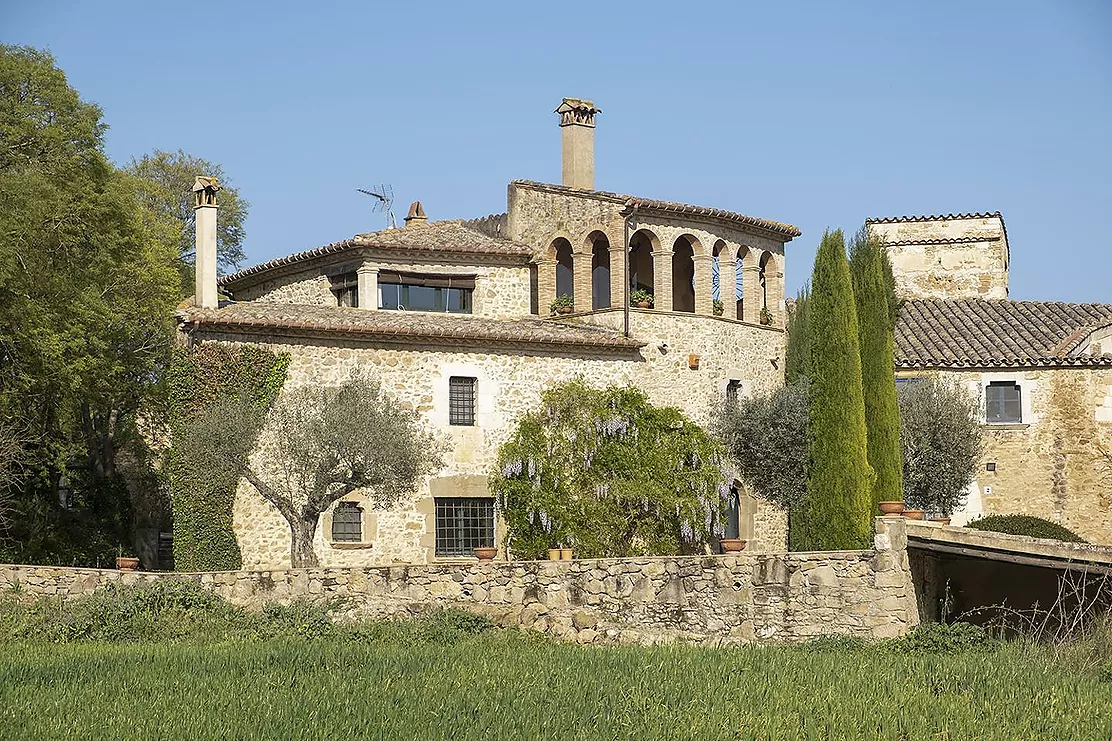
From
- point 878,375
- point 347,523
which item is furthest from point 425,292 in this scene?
point 878,375

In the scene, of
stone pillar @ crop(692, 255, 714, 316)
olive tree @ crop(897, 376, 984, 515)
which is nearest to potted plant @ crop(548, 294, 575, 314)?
→ stone pillar @ crop(692, 255, 714, 316)

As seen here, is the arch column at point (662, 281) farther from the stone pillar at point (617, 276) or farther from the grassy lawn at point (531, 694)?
the grassy lawn at point (531, 694)

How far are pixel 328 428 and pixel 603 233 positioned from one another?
850cm

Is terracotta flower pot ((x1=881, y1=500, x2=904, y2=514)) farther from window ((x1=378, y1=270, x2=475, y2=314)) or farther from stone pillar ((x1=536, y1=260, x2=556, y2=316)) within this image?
window ((x1=378, y1=270, x2=475, y2=314))

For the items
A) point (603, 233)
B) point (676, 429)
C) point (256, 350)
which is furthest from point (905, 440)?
point (256, 350)

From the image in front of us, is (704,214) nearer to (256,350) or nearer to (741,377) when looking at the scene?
(741,377)

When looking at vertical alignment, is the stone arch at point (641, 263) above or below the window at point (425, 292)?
above

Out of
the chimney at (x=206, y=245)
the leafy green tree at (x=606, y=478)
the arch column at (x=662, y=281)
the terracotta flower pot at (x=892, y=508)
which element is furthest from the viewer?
the arch column at (x=662, y=281)

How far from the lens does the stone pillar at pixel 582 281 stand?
3080 centimetres

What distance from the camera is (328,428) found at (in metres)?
24.8

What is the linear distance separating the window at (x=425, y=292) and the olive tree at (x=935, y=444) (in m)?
9.43

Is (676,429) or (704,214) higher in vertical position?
(704,214)

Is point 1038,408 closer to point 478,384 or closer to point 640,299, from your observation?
point 640,299

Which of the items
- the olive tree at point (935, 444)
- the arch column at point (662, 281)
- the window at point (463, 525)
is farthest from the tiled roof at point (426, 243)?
the olive tree at point (935, 444)
